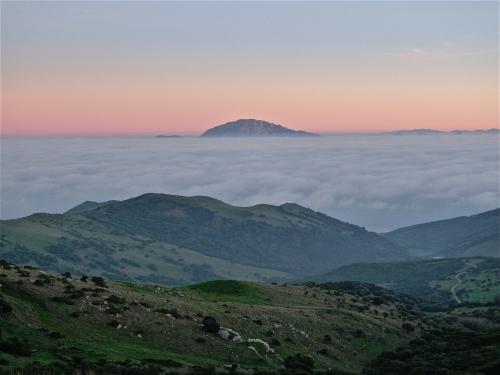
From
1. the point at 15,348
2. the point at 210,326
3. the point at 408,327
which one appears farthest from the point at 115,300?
the point at 408,327

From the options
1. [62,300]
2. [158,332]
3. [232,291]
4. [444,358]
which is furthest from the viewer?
[232,291]

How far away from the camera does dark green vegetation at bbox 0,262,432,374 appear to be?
45.2 m

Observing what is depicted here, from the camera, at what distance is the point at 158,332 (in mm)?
57750

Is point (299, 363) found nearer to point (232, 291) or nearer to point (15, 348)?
point (15, 348)

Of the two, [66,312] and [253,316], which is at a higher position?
[66,312]

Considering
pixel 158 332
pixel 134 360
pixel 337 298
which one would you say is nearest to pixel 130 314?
pixel 158 332

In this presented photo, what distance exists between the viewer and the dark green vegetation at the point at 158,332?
45.2m

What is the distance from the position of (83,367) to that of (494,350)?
45.8m

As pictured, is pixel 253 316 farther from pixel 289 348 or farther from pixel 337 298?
pixel 337 298

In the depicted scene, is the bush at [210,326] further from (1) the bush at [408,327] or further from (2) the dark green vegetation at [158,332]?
(1) the bush at [408,327]

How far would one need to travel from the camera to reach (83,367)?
132ft

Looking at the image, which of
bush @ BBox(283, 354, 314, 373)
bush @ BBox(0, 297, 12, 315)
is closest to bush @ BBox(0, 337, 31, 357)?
bush @ BBox(0, 297, 12, 315)

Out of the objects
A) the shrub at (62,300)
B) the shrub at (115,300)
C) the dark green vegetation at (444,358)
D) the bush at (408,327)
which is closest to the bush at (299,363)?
the dark green vegetation at (444,358)

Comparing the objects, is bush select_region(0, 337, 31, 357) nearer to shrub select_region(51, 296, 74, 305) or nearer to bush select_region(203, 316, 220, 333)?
shrub select_region(51, 296, 74, 305)
